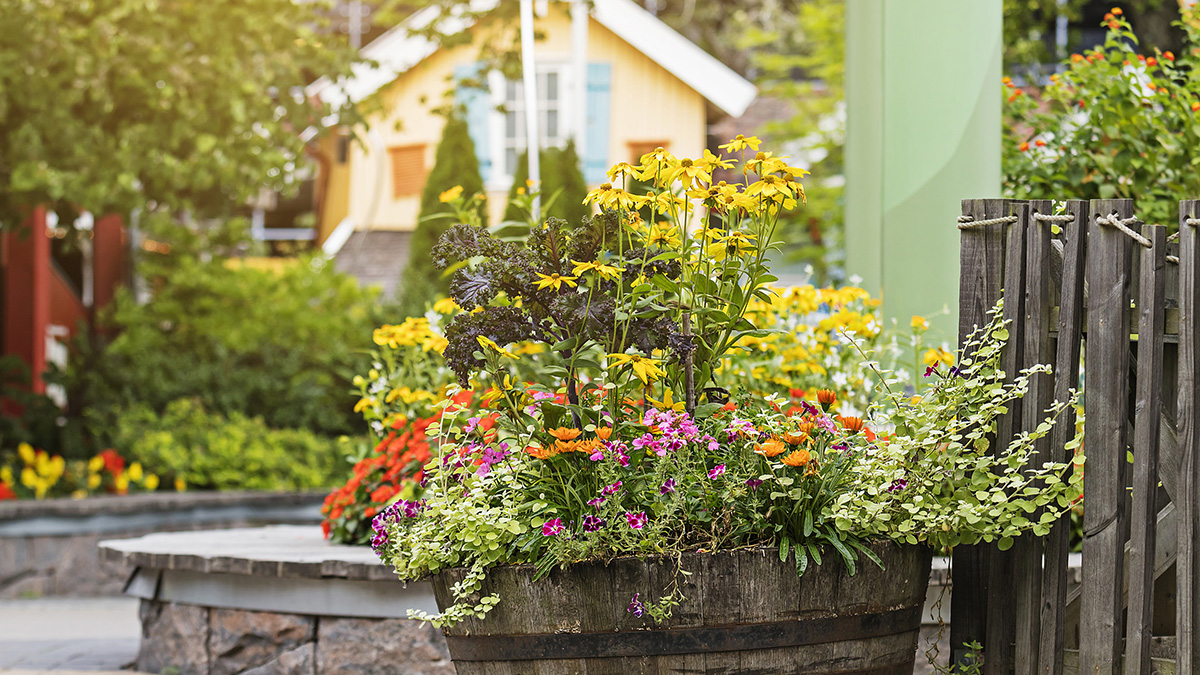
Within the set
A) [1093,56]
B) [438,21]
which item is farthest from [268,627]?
[438,21]

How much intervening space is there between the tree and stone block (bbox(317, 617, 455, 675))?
3726 mm

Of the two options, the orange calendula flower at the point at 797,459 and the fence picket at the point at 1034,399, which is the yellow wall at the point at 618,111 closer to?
the fence picket at the point at 1034,399

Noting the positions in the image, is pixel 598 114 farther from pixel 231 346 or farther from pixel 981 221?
pixel 981 221

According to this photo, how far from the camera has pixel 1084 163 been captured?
4148 mm

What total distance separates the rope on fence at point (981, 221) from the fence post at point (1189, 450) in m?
0.35

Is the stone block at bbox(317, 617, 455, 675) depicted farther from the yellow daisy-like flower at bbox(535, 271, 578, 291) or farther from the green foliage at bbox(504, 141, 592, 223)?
the green foliage at bbox(504, 141, 592, 223)

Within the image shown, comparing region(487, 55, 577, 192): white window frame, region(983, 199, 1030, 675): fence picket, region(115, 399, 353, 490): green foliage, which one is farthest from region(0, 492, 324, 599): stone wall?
region(487, 55, 577, 192): white window frame

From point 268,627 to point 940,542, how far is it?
7.61 ft

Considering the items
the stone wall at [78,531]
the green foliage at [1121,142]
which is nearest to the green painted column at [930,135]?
the green foliage at [1121,142]

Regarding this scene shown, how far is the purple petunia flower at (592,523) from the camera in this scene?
214cm

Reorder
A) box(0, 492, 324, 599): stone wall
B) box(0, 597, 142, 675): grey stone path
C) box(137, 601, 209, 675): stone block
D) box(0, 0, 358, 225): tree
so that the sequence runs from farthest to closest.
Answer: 1. box(0, 492, 324, 599): stone wall
2. box(0, 0, 358, 225): tree
3. box(0, 597, 142, 675): grey stone path
4. box(137, 601, 209, 675): stone block

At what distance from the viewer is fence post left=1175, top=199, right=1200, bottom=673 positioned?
2092 mm

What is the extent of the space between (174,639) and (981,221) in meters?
3.03

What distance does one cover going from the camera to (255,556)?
12.2ft
